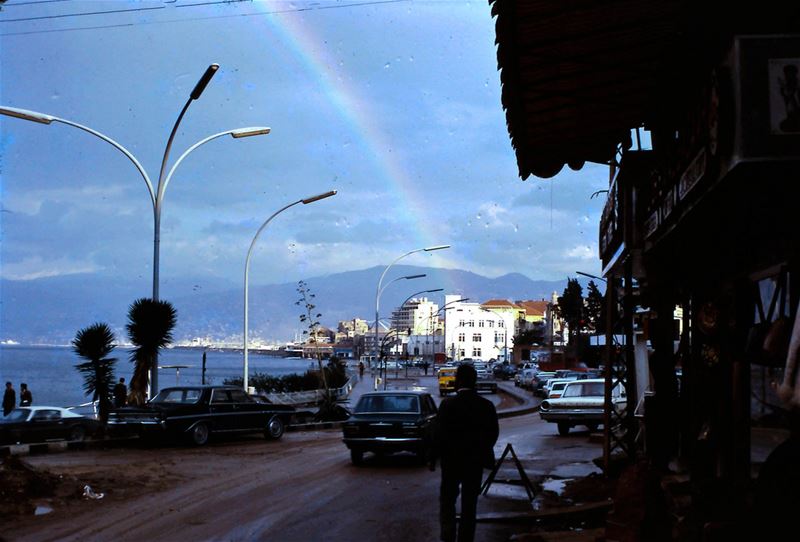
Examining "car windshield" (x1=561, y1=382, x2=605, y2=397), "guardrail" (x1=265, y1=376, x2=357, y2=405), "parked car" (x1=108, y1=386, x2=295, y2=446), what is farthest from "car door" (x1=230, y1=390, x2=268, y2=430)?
"guardrail" (x1=265, y1=376, x2=357, y2=405)

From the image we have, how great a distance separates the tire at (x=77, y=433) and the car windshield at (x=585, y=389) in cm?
1393

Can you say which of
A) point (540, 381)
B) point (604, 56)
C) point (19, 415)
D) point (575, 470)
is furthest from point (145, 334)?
point (540, 381)

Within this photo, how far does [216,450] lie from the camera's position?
22.3 metres

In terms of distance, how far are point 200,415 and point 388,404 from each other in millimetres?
6461

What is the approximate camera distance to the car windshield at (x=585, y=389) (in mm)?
27641

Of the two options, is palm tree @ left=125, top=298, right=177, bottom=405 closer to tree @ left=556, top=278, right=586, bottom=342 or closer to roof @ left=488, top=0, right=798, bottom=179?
roof @ left=488, top=0, right=798, bottom=179

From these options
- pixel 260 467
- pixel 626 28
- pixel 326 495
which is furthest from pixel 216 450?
pixel 626 28

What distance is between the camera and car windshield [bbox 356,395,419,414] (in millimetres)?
19484

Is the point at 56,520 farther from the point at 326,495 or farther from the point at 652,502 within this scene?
the point at 652,502

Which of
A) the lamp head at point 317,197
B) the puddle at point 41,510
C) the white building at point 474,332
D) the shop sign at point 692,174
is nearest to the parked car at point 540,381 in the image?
the lamp head at point 317,197

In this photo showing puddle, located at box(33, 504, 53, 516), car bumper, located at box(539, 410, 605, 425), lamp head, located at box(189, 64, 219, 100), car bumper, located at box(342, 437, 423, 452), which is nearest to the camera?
puddle, located at box(33, 504, 53, 516)

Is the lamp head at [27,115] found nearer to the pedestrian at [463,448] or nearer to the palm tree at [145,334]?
the palm tree at [145,334]

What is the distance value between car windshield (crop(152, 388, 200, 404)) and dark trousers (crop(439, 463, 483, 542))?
53.0 ft

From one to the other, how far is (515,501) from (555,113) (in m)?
6.81
